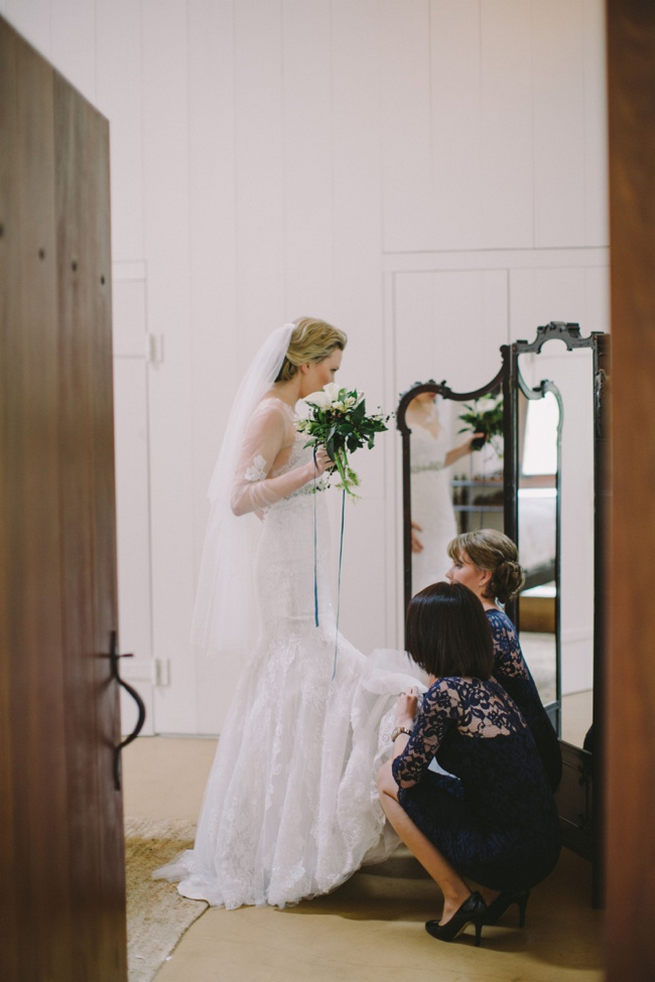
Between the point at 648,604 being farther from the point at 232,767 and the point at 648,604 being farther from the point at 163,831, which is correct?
the point at 163,831

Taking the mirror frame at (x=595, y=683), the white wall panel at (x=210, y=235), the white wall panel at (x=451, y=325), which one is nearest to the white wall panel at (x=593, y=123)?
the white wall panel at (x=451, y=325)

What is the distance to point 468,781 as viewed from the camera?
2424mm

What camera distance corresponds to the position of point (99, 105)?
14.4 ft

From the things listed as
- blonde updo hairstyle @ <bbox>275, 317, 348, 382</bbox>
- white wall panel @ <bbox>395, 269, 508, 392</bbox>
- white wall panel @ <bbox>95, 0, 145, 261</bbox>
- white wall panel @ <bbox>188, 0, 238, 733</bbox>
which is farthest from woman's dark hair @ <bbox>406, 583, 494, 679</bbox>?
white wall panel @ <bbox>95, 0, 145, 261</bbox>

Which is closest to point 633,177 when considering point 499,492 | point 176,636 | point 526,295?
point 499,492

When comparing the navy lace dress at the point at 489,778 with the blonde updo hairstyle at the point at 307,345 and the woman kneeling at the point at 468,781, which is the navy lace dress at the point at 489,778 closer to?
the woman kneeling at the point at 468,781

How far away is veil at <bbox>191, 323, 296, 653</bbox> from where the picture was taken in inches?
119

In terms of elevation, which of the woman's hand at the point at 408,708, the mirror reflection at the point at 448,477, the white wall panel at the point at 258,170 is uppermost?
the white wall panel at the point at 258,170

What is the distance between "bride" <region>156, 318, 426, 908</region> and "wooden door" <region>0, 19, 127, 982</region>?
86 cm

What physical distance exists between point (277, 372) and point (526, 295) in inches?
66.2

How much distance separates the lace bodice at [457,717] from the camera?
238cm

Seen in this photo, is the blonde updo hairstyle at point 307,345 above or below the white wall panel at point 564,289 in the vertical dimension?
below

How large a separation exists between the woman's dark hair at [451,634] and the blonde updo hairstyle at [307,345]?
3.17 ft

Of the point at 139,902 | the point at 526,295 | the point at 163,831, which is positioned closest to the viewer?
the point at 139,902
